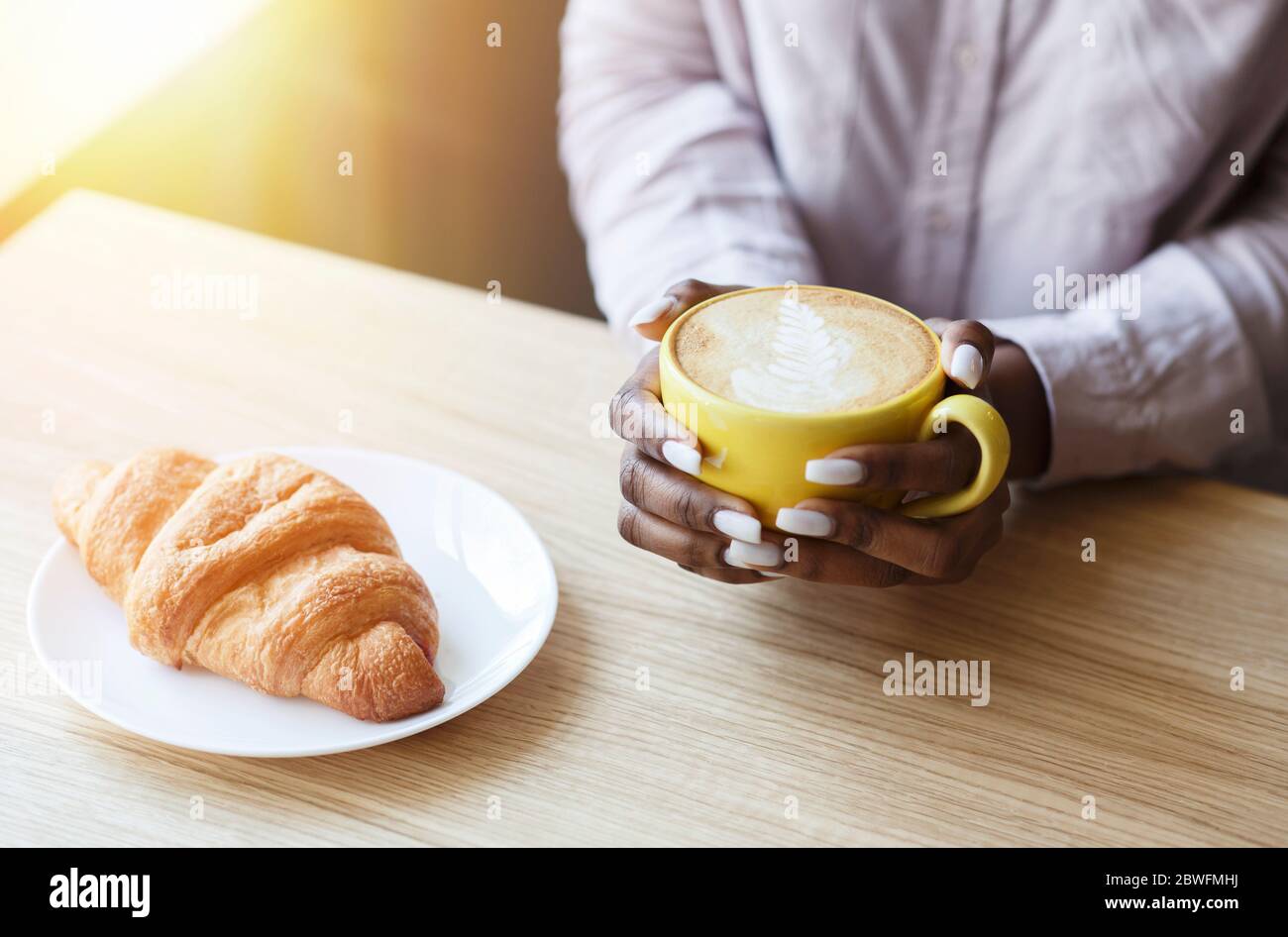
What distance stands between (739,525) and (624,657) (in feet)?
0.48

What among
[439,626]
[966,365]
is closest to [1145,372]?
[966,365]

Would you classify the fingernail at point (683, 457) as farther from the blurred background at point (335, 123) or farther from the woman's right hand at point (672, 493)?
the blurred background at point (335, 123)

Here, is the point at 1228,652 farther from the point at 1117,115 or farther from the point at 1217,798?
the point at 1117,115

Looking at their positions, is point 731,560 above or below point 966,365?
below

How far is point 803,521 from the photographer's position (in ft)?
2.13

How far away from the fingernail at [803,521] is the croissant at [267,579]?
8.7 inches

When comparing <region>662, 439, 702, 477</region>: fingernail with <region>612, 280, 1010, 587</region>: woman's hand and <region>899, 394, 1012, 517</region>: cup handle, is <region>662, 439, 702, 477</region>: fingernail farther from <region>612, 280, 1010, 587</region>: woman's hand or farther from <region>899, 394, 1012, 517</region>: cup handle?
<region>899, 394, 1012, 517</region>: cup handle

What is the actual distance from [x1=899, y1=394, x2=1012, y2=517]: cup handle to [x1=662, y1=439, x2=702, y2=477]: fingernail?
0.13 metres

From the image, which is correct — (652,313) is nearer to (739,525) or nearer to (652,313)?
(652,313)

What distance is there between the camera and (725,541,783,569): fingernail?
0.67 m

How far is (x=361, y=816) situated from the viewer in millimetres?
624

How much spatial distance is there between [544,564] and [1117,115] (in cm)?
73

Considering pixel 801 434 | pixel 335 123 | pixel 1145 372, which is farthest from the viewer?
pixel 335 123

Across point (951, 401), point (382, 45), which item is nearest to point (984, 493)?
point (951, 401)
